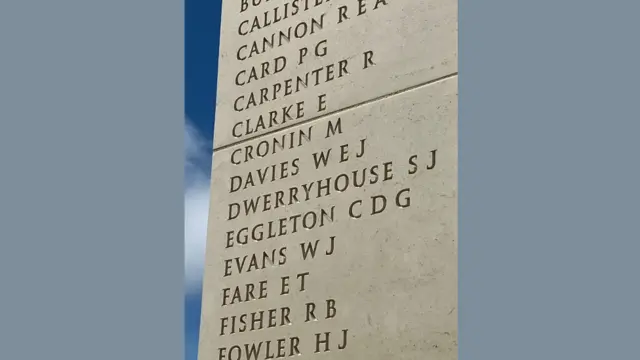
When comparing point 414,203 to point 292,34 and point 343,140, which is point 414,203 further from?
point 292,34

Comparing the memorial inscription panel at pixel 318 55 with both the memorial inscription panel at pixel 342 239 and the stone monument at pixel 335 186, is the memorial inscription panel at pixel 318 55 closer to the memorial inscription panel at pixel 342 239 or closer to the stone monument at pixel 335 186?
the stone monument at pixel 335 186

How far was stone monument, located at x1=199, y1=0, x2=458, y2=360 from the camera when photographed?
18.8ft

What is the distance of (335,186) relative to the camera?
625cm

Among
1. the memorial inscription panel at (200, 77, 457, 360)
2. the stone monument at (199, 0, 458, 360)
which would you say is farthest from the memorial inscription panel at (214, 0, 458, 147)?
the memorial inscription panel at (200, 77, 457, 360)

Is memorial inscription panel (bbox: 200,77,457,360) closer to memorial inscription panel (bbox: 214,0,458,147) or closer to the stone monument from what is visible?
the stone monument

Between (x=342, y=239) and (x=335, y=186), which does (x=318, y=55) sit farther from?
(x=342, y=239)

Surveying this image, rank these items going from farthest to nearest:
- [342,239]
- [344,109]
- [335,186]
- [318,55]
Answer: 1. [318,55]
2. [344,109]
3. [335,186]
4. [342,239]

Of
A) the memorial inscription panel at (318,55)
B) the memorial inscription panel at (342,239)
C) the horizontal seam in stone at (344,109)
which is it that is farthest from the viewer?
the memorial inscription panel at (318,55)

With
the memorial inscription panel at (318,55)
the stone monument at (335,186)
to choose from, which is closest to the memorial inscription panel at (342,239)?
the stone monument at (335,186)

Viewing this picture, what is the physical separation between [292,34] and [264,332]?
1.97 meters

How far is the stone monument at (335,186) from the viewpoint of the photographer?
5.74 m

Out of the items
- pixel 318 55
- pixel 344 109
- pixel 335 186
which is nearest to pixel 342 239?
pixel 335 186

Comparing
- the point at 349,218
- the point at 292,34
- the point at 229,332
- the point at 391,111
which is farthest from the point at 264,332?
the point at 292,34

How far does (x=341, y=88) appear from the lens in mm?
6438
